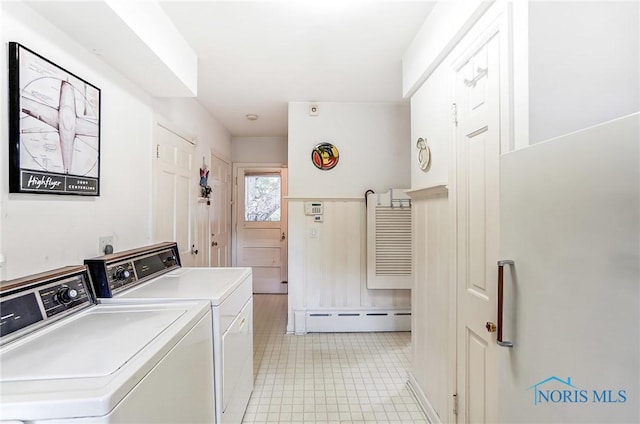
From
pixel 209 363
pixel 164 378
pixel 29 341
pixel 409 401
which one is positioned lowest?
pixel 409 401

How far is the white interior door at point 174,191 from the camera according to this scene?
2.23 m

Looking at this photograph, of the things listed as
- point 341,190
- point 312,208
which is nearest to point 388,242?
point 341,190

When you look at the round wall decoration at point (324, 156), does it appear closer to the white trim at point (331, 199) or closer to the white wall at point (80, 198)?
the white trim at point (331, 199)

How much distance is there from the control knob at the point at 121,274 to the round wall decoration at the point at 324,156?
7.00ft

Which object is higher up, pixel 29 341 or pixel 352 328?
pixel 29 341

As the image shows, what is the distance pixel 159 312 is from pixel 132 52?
1286 mm

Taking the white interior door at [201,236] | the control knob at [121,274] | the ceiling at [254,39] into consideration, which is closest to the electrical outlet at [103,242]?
the control knob at [121,274]

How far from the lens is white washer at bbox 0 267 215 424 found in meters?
0.65

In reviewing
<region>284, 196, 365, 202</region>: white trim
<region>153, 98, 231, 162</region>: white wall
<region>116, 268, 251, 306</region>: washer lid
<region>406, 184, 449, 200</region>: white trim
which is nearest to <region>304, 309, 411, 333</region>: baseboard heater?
<region>284, 196, 365, 202</region>: white trim

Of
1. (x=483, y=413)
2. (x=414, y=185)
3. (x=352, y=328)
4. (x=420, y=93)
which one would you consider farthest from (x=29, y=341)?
(x=352, y=328)

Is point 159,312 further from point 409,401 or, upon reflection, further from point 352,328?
point 352,328

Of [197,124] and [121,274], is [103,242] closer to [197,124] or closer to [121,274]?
[121,274]

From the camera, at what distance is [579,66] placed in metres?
1.01

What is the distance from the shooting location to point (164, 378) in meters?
0.91
